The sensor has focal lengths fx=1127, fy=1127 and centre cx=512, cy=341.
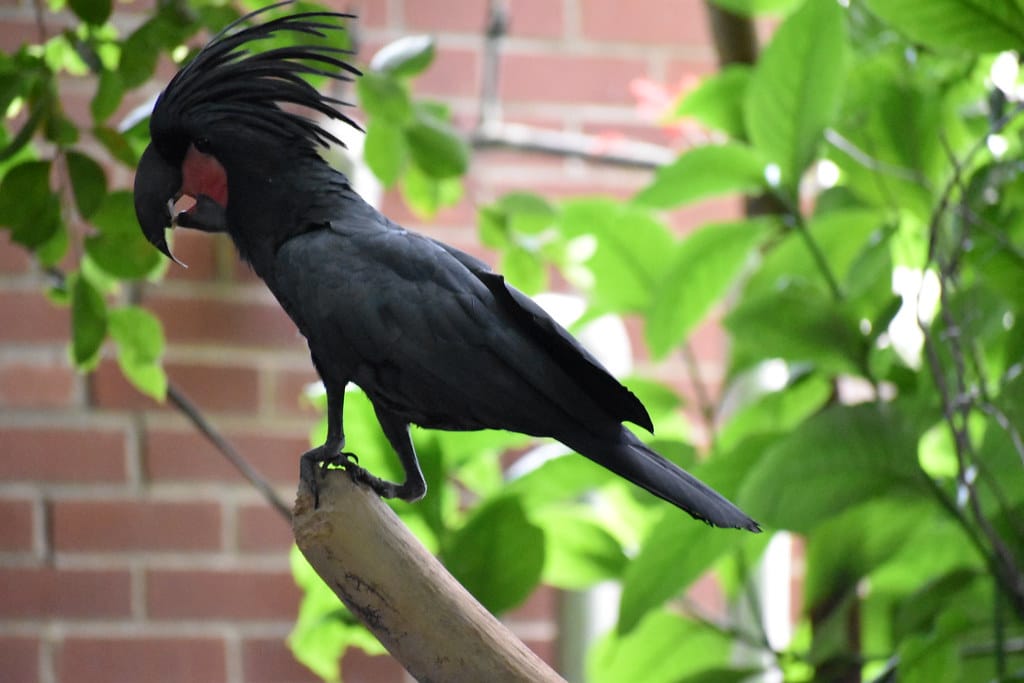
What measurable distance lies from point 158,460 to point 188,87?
31.9 inches

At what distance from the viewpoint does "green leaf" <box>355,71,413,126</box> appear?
697 millimetres

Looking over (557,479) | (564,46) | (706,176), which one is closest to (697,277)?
(706,176)

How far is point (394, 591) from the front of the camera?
0.48m

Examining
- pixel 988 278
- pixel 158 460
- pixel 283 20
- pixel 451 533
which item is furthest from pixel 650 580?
pixel 158 460

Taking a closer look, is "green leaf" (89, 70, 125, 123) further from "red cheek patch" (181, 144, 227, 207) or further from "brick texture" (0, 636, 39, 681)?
"brick texture" (0, 636, 39, 681)

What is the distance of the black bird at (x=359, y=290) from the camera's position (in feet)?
1.46

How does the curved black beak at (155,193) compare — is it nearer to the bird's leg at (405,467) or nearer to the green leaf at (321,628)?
the bird's leg at (405,467)

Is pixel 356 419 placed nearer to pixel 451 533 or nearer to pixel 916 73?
pixel 451 533

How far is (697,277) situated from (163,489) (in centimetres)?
70

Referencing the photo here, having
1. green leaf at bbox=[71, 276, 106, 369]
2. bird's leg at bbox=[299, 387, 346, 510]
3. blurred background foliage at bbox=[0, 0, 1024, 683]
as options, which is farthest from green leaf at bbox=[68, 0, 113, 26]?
bird's leg at bbox=[299, 387, 346, 510]

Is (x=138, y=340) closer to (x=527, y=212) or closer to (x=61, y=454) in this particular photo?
(x=527, y=212)

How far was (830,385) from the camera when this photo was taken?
88 centimetres

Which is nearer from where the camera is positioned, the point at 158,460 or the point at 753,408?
the point at 753,408

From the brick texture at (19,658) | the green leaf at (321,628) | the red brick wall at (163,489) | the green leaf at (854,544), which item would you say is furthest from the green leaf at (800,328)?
the brick texture at (19,658)
